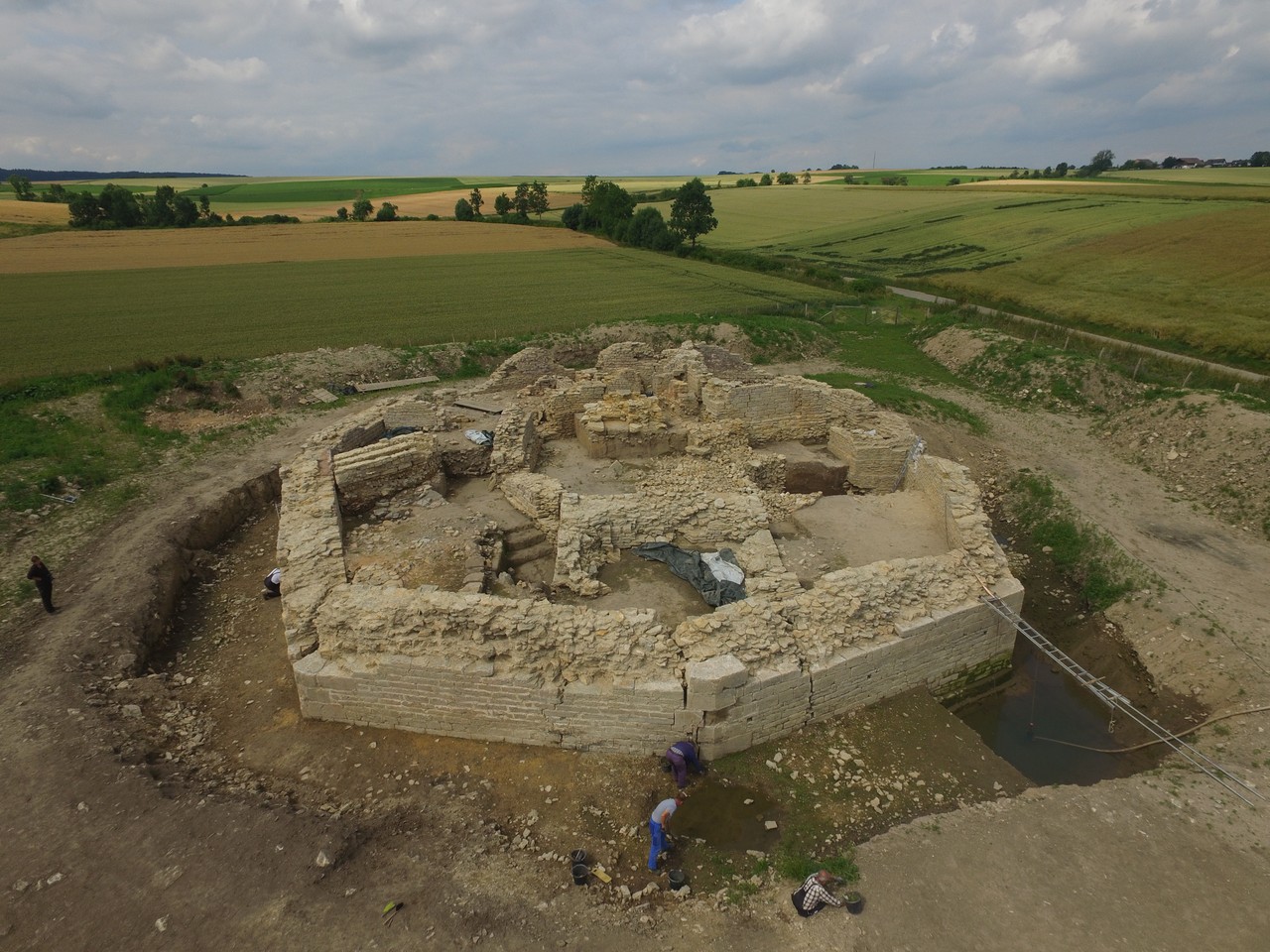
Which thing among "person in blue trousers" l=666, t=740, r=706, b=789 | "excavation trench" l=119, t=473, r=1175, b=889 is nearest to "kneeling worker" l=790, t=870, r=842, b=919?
"excavation trench" l=119, t=473, r=1175, b=889

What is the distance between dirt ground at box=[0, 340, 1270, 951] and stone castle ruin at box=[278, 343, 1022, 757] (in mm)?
659

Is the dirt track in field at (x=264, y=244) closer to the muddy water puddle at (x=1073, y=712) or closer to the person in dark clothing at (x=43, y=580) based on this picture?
the person in dark clothing at (x=43, y=580)

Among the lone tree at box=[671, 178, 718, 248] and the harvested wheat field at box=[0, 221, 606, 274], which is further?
the lone tree at box=[671, 178, 718, 248]

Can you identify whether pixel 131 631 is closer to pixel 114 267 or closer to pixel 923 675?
pixel 923 675

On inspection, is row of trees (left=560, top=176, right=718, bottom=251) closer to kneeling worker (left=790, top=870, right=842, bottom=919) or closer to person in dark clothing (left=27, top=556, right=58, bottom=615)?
person in dark clothing (left=27, top=556, right=58, bottom=615)

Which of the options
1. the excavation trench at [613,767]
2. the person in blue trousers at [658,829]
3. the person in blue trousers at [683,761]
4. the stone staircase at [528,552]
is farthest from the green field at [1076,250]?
the person in blue trousers at [658,829]

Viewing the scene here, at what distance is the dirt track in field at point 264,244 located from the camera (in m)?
41.7

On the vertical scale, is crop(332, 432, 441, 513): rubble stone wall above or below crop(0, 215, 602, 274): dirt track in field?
below

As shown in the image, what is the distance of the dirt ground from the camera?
18.3 feet

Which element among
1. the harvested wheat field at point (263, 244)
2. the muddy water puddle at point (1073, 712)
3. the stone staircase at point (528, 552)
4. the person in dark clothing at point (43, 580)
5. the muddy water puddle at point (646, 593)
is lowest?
the muddy water puddle at point (1073, 712)

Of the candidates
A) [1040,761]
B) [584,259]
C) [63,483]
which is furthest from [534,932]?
[584,259]

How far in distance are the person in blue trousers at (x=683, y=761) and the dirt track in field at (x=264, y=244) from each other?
159ft

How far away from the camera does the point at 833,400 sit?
14.8 meters

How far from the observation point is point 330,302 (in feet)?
105
